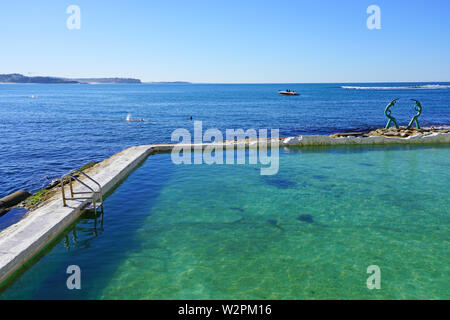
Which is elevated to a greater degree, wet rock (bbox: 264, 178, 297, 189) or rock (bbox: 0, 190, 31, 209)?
wet rock (bbox: 264, 178, 297, 189)

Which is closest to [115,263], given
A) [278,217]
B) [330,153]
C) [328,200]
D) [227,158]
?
[278,217]

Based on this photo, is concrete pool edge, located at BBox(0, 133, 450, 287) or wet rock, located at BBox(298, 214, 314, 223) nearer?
concrete pool edge, located at BBox(0, 133, 450, 287)

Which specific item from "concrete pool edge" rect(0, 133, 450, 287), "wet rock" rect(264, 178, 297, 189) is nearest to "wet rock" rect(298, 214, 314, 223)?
"wet rock" rect(264, 178, 297, 189)

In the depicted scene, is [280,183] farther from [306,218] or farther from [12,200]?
[12,200]

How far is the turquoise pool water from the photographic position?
23.0 ft

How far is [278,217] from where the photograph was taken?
10.4 m

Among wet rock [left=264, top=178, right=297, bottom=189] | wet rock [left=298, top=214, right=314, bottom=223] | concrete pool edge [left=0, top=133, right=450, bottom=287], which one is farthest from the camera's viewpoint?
wet rock [left=264, top=178, right=297, bottom=189]

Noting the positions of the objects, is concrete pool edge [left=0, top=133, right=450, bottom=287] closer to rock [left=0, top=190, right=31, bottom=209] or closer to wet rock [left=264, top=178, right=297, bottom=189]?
rock [left=0, top=190, right=31, bottom=209]

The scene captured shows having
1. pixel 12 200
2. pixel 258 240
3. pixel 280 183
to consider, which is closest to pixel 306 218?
pixel 258 240

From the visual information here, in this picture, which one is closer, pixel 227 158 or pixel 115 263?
pixel 115 263

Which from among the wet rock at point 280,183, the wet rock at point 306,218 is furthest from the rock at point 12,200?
the wet rock at point 306,218

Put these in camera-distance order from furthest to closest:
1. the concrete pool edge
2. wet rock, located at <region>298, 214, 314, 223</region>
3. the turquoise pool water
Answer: wet rock, located at <region>298, 214, 314, 223</region> → the concrete pool edge → the turquoise pool water

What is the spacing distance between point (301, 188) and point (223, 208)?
373 cm
